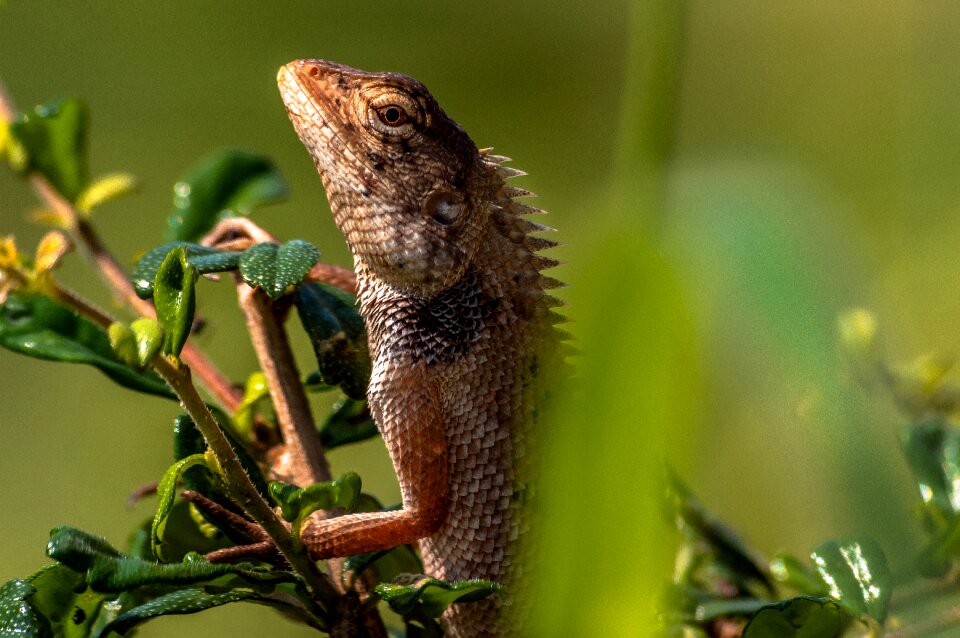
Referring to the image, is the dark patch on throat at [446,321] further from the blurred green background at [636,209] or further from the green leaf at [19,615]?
the green leaf at [19,615]

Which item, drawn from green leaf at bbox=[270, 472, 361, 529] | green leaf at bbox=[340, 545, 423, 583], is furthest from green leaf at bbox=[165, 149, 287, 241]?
green leaf at bbox=[270, 472, 361, 529]

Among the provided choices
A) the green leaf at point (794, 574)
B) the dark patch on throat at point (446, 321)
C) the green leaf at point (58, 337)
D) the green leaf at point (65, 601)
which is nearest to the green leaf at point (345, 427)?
the dark patch on throat at point (446, 321)

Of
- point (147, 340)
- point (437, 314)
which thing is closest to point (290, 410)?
point (437, 314)

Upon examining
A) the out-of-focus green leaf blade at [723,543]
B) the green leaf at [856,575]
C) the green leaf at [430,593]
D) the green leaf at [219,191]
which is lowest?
the out-of-focus green leaf blade at [723,543]

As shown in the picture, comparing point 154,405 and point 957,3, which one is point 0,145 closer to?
point 154,405

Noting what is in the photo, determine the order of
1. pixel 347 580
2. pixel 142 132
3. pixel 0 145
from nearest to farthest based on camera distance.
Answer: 1. pixel 347 580
2. pixel 0 145
3. pixel 142 132

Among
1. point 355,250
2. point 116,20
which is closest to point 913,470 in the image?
point 355,250
